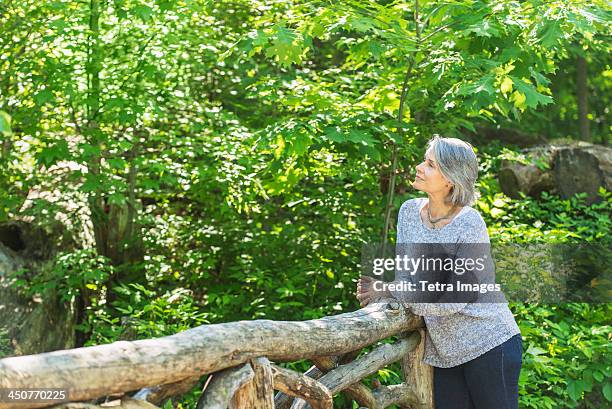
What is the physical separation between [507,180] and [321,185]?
8.17 ft

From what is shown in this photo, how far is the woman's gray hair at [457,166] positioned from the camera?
291 cm

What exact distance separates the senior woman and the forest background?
969 millimetres

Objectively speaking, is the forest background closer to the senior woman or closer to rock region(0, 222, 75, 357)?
rock region(0, 222, 75, 357)

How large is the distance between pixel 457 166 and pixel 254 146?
2291 millimetres

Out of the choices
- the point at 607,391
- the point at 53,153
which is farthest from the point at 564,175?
the point at 53,153

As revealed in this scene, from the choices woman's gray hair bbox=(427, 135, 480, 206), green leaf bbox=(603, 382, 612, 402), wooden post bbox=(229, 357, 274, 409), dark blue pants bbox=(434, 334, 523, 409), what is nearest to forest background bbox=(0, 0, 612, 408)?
green leaf bbox=(603, 382, 612, 402)

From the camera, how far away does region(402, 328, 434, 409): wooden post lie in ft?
11.1

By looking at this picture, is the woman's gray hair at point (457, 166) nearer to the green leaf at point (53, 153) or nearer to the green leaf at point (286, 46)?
the green leaf at point (286, 46)

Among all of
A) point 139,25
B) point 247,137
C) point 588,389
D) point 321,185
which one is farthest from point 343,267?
point 139,25

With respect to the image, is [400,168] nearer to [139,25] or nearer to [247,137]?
[247,137]

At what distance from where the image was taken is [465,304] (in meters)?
2.95

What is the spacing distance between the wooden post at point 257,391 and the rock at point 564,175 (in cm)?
576

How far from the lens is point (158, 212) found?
7.20 meters

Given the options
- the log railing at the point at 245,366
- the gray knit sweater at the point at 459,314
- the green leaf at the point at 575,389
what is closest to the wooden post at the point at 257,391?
the log railing at the point at 245,366
